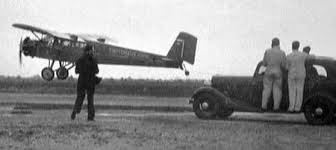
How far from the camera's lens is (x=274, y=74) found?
17.4 m

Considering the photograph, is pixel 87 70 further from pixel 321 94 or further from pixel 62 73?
pixel 62 73

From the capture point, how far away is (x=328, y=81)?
17.0 m

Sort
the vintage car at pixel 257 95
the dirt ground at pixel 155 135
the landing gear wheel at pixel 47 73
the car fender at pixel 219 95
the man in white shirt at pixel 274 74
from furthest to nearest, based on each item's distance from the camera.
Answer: the landing gear wheel at pixel 47 73 < the car fender at pixel 219 95 < the man in white shirt at pixel 274 74 < the vintage car at pixel 257 95 < the dirt ground at pixel 155 135

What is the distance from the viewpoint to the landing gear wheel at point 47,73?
36.9 m

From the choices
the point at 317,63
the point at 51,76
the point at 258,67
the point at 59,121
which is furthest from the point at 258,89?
the point at 51,76

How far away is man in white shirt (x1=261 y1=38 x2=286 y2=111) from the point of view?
17438mm

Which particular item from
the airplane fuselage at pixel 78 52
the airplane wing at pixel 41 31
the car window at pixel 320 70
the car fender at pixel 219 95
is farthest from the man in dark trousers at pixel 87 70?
the airplane wing at pixel 41 31

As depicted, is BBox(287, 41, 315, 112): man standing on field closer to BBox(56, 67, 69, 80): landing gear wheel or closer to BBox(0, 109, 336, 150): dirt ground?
BBox(0, 109, 336, 150): dirt ground

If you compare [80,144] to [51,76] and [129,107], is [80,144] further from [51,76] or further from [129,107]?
[51,76]

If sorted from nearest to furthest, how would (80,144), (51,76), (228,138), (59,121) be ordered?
(80,144), (228,138), (59,121), (51,76)

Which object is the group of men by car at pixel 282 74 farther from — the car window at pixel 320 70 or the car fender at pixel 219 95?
the car fender at pixel 219 95

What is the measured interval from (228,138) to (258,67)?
5.96 metres

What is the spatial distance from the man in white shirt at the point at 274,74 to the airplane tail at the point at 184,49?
23.6 m

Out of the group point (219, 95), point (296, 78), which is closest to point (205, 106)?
point (219, 95)
